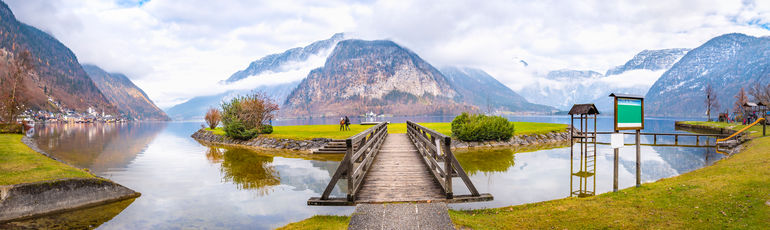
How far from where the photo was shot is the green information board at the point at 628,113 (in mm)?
10492

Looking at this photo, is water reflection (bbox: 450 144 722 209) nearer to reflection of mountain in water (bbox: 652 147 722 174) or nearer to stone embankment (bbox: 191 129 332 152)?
reflection of mountain in water (bbox: 652 147 722 174)

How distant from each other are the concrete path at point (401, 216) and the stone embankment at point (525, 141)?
25224mm

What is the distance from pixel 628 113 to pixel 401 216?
811 centimetres

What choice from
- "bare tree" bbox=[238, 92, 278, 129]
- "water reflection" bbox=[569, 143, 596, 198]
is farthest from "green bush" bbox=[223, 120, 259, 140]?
"water reflection" bbox=[569, 143, 596, 198]

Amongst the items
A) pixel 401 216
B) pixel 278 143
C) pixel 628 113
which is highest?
pixel 628 113

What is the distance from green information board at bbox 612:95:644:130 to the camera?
1049cm

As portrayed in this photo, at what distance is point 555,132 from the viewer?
41469mm

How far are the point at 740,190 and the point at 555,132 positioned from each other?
33.5 meters

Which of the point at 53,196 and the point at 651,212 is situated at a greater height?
the point at 651,212

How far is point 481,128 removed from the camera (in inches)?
1336

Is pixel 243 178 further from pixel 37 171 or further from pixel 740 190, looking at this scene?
pixel 740 190

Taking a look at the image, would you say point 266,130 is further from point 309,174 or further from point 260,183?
point 260,183

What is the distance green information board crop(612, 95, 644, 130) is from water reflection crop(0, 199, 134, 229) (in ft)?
54.1

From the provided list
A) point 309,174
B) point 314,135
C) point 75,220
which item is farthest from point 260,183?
point 314,135
